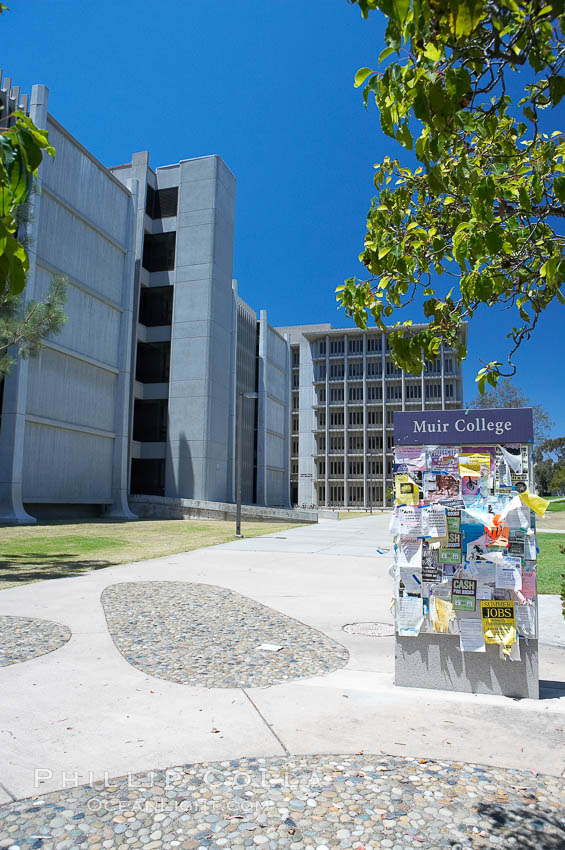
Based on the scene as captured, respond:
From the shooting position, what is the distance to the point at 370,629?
7.49m

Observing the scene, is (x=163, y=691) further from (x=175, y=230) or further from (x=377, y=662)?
(x=175, y=230)

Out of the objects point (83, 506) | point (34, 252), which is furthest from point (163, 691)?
point (83, 506)

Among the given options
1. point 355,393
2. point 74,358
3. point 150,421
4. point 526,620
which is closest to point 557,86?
point 526,620

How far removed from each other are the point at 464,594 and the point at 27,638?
4.78 meters

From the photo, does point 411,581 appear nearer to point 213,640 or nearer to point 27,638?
point 213,640

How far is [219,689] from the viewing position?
500 centimetres

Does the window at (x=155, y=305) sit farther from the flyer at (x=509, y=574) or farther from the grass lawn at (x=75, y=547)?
the flyer at (x=509, y=574)

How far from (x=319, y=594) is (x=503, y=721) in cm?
570

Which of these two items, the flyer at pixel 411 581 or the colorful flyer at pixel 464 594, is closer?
the colorful flyer at pixel 464 594

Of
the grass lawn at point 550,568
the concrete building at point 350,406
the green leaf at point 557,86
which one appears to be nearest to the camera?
the green leaf at point 557,86

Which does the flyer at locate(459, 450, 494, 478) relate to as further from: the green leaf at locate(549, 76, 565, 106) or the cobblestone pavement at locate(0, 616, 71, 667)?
the cobblestone pavement at locate(0, 616, 71, 667)

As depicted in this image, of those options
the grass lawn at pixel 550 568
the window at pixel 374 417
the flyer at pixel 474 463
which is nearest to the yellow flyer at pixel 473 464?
the flyer at pixel 474 463

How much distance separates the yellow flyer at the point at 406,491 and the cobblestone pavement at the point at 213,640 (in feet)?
6.14

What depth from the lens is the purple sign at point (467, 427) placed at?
A: 196 inches
